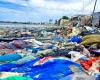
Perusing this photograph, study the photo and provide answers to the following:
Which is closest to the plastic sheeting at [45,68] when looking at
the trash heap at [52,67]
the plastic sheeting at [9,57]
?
the trash heap at [52,67]

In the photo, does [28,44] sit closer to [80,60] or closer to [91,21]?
[80,60]

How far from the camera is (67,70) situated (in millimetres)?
6016

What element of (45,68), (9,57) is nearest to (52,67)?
(45,68)

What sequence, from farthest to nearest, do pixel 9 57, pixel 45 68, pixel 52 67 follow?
pixel 9 57 → pixel 45 68 → pixel 52 67

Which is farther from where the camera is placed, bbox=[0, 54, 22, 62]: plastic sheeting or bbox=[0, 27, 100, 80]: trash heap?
bbox=[0, 54, 22, 62]: plastic sheeting

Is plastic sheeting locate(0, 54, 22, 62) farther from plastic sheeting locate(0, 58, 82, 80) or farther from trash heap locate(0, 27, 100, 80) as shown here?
plastic sheeting locate(0, 58, 82, 80)

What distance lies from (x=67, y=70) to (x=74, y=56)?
1.82m

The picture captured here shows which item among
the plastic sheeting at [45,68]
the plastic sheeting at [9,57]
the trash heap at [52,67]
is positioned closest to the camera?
the trash heap at [52,67]

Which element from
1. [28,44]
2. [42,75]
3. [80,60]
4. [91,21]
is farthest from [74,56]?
[91,21]

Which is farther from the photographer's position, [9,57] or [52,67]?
[9,57]

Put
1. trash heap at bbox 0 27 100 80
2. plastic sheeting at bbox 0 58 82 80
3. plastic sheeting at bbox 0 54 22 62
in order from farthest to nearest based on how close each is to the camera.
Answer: plastic sheeting at bbox 0 54 22 62
plastic sheeting at bbox 0 58 82 80
trash heap at bbox 0 27 100 80

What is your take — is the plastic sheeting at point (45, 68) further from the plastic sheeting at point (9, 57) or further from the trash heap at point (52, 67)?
the plastic sheeting at point (9, 57)

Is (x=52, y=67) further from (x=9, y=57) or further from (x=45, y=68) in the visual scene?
(x=9, y=57)

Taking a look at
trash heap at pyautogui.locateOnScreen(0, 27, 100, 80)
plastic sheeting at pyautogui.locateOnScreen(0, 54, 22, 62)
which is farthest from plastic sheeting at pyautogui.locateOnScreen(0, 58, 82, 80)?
plastic sheeting at pyautogui.locateOnScreen(0, 54, 22, 62)
